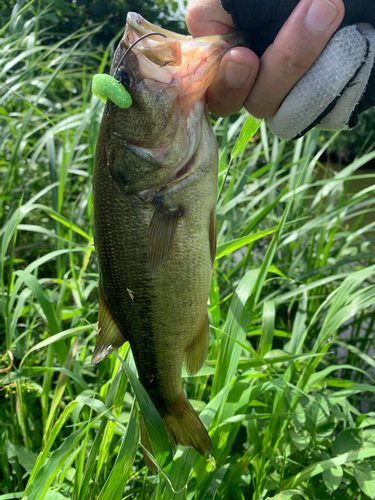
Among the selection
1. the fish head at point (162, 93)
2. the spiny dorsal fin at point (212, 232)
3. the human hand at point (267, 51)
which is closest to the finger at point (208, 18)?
the human hand at point (267, 51)

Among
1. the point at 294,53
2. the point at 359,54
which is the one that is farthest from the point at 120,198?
the point at 359,54

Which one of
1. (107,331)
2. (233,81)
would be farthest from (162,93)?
(107,331)

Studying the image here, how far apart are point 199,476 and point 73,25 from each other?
25.8 ft

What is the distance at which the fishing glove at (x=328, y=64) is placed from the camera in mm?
1160

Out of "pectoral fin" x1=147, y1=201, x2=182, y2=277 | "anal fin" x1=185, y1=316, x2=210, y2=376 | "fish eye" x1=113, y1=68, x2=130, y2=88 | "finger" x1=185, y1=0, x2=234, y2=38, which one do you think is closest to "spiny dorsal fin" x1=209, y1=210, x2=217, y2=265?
"pectoral fin" x1=147, y1=201, x2=182, y2=277

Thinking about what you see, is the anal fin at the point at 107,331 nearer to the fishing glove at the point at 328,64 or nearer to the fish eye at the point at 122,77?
the fish eye at the point at 122,77

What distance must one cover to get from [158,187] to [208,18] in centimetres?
58

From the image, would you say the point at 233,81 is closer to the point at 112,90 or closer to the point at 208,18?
the point at 208,18

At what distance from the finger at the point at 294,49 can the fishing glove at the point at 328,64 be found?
1.1 inches

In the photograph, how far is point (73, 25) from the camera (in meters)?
7.40

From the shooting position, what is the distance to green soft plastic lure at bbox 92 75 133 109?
1.14 meters

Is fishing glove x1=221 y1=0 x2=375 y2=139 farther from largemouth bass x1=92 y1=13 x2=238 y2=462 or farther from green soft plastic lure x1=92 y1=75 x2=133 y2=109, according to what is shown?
green soft plastic lure x1=92 y1=75 x2=133 y2=109

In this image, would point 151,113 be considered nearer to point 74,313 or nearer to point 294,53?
point 294,53

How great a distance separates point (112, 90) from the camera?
Result: 1.17m
